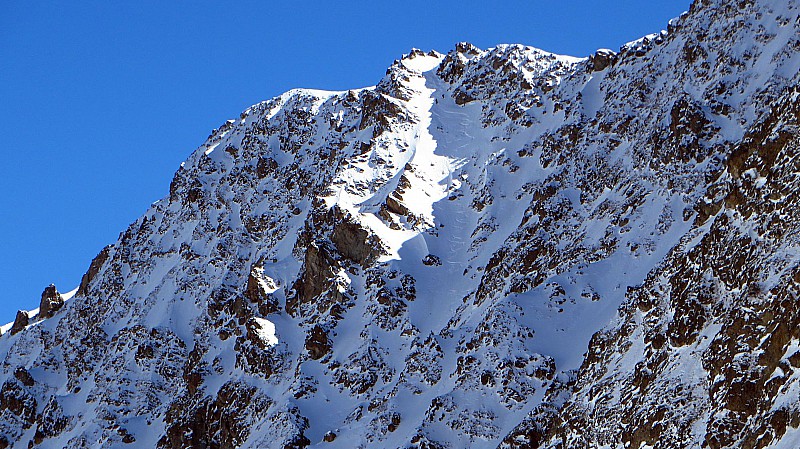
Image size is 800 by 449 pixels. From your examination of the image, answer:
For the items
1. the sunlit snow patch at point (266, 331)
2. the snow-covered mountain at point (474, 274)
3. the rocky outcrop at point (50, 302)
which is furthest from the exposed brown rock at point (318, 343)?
the rocky outcrop at point (50, 302)

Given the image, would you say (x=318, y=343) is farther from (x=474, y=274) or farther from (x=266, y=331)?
(x=474, y=274)

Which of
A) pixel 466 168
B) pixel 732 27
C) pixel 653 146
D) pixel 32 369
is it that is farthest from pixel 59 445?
pixel 732 27

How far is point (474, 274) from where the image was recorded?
101 m

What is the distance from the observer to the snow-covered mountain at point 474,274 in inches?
2554

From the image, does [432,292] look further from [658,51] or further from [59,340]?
[59,340]

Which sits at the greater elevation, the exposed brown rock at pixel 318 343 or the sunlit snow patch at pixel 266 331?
the sunlit snow patch at pixel 266 331

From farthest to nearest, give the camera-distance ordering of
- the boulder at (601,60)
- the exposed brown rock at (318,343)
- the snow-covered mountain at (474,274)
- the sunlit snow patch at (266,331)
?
the boulder at (601,60) → the sunlit snow patch at (266,331) → the exposed brown rock at (318,343) → the snow-covered mountain at (474,274)

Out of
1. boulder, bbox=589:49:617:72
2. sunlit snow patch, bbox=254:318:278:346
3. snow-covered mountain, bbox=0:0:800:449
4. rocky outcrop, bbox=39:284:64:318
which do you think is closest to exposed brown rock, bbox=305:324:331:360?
snow-covered mountain, bbox=0:0:800:449

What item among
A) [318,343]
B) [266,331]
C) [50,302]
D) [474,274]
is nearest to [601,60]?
[474,274]

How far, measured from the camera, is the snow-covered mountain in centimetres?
6488

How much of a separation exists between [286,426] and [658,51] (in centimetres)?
4901

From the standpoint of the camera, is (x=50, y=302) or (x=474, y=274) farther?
(x=50, y=302)

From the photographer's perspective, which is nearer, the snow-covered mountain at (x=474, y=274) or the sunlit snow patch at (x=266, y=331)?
the snow-covered mountain at (x=474, y=274)

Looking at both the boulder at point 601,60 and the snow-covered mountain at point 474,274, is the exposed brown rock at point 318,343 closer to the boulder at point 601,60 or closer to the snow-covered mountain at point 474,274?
the snow-covered mountain at point 474,274
